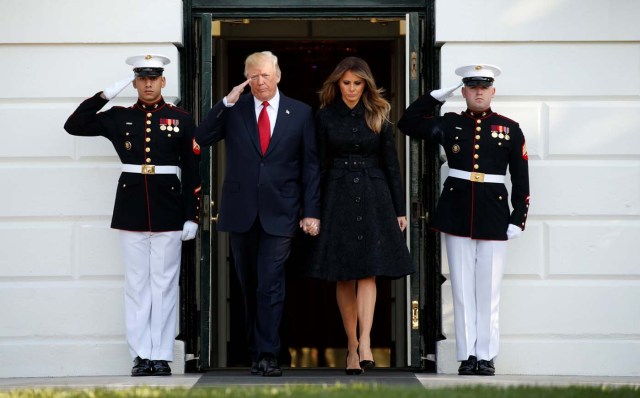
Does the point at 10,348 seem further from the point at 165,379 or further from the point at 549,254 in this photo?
the point at 549,254

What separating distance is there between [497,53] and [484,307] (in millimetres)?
1635

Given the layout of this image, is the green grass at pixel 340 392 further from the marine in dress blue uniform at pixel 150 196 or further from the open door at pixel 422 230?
the open door at pixel 422 230

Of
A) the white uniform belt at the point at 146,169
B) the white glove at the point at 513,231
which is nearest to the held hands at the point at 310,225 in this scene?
the white uniform belt at the point at 146,169

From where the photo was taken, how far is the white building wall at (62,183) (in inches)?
366

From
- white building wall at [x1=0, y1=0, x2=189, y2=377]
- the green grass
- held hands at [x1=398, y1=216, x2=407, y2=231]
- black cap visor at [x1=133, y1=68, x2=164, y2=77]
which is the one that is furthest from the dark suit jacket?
the green grass

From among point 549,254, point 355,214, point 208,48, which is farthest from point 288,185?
point 549,254

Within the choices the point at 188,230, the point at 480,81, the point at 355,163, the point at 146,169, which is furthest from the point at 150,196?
the point at 480,81

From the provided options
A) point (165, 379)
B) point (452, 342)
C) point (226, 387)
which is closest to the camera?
point (226, 387)

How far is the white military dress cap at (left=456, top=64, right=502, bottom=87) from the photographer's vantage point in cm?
895

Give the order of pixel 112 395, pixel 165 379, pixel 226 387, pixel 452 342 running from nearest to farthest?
1. pixel 112 395
2. pixel 226 387
3. pixel 165 379
4. pixel 452 342

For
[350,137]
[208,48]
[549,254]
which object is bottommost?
[549,254]

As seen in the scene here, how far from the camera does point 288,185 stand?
28.9ft

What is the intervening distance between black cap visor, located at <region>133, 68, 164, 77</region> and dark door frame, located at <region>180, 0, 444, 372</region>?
0.56m

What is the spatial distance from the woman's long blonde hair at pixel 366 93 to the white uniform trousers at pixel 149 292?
1.28m
